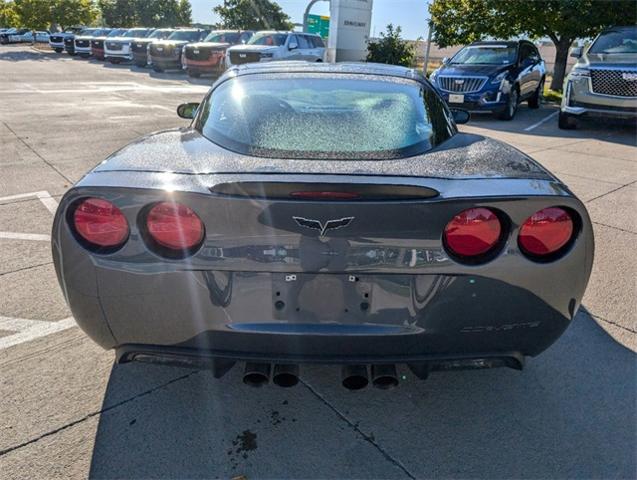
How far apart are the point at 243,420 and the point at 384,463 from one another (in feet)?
2.08

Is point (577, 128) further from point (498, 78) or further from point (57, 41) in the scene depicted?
point (57, 41)

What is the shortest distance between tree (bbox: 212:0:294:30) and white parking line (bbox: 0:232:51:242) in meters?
40.8

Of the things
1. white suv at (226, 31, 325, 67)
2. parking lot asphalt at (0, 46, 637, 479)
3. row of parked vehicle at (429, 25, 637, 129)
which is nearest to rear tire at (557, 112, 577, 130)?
row of parked vehicle at (429, 25, 637, 129)

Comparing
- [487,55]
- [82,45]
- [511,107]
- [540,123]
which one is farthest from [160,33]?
→ [540,123]

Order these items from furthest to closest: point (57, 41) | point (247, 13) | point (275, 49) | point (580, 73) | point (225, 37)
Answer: point (247, 13), point (57, 41), point (225, 37), point (275, 49), point (580, 73)

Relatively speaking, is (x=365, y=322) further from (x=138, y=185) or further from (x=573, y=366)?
(x=573, y=366)

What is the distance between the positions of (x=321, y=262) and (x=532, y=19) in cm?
1595

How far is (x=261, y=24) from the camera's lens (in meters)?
41.7

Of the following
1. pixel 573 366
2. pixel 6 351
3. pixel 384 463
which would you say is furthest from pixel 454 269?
pixel 6 351

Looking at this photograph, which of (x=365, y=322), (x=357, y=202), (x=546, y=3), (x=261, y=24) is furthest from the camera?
(x=261, y=24)

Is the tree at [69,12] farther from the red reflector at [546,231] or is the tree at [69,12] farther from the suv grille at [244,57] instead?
the red reflector at [546,231]

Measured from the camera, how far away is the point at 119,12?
4953 centimetres

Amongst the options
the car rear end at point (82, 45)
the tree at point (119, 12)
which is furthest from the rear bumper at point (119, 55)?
the tree at point (119, 12)

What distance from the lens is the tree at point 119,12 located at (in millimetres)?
48938
